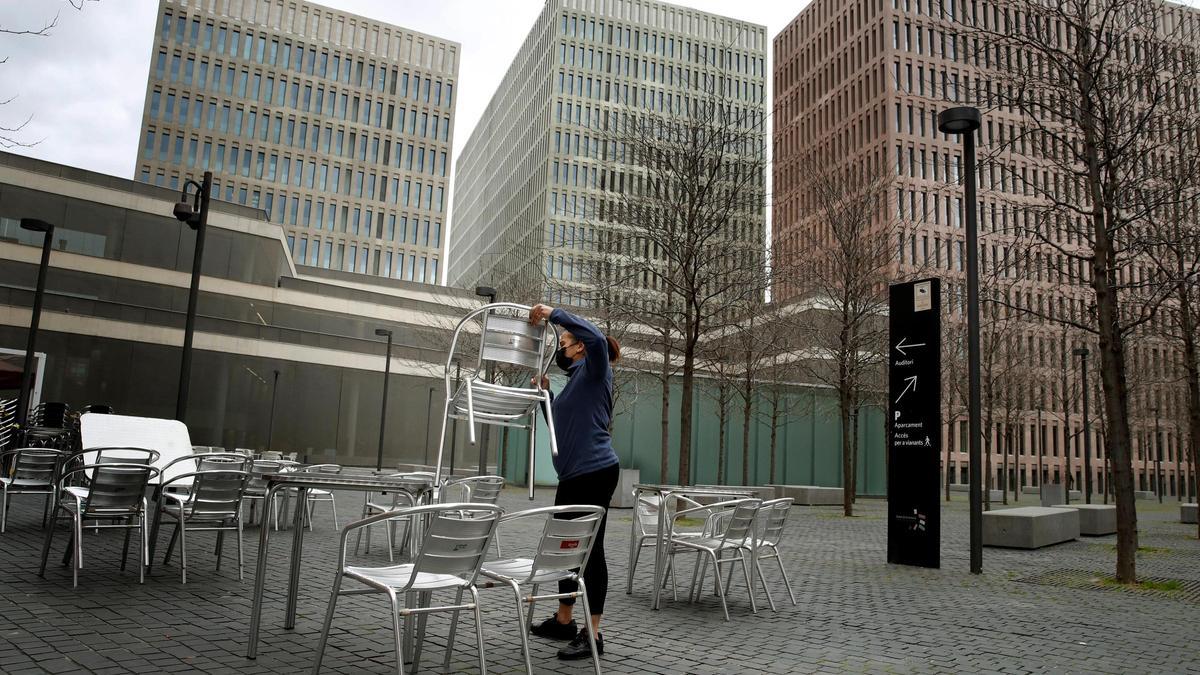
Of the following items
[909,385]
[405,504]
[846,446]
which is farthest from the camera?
[846,446]

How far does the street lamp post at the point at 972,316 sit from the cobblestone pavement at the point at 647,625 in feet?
2.20

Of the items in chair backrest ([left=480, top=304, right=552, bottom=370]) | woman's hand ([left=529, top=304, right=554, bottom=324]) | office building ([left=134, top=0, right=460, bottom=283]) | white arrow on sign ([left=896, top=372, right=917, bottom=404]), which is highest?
office building ([left=134, top=0, right=460, bottom=283])

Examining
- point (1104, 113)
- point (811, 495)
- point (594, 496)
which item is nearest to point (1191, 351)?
point (1104, 113)

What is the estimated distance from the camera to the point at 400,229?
3095 inches

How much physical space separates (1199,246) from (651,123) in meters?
10.7

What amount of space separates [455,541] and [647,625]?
3010 mm

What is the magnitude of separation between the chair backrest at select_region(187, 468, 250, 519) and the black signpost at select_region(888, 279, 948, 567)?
8.49 m

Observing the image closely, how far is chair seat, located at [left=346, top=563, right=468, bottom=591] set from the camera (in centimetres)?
395

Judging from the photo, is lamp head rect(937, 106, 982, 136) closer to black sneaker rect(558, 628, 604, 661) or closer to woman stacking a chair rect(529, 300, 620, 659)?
woman stacking a chair rect(529, 300, 620, 659)

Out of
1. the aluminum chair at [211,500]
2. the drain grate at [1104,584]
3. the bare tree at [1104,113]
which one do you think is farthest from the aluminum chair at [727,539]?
the bare tree at [1104,113]

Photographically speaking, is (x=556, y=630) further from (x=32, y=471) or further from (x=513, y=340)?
(x=32, y=471)

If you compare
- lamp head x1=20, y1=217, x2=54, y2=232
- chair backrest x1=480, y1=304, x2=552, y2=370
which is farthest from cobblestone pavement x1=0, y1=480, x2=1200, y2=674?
lamp head x1=20, y1=217, x2=54, y2=232

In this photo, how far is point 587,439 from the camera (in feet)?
17.4

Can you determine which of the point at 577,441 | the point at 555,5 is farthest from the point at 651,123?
the point at 555,5
